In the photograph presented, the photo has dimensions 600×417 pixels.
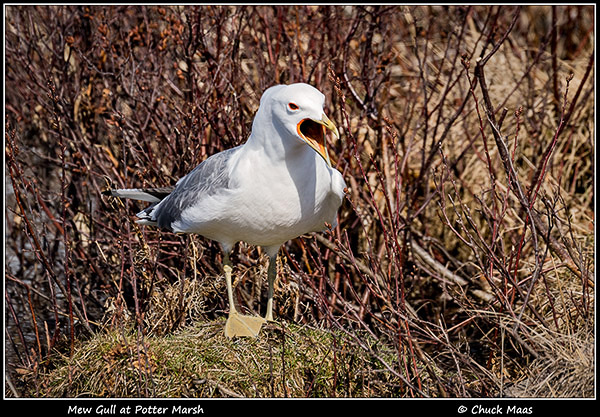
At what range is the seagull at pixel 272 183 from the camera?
10.3 feet

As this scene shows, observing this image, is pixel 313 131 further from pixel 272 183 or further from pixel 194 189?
pixel 194 189

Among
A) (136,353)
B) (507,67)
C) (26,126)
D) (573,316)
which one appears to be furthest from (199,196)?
(507,67)

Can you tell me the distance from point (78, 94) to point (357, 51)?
2.30m

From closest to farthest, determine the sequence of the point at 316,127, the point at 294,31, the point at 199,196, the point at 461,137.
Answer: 1. the point at 316,127
2. the point at 199,196
3. the point at 294,31
4. the point at 461,137

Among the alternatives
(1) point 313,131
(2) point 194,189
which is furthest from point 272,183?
(2) point 194,189

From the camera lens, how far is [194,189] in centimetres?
363

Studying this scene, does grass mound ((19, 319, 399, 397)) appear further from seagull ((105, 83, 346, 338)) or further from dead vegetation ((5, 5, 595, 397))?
seagull ((105, 83, 346, 338))

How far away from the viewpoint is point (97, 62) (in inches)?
220

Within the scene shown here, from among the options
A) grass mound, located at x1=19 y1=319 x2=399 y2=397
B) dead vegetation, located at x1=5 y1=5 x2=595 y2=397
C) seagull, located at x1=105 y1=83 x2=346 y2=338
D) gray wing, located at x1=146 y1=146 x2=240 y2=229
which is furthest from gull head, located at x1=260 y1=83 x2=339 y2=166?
grass mound, located at x1=19 y1=319 x2=399 y2=397

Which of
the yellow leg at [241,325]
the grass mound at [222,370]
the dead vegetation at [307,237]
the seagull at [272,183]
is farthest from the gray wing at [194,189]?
the grass mound at [222,370]

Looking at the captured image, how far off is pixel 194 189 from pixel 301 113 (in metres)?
0.82

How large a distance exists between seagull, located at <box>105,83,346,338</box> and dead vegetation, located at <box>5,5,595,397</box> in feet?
0.52

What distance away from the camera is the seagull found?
10.3 feet

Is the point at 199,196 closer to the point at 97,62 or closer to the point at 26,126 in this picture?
the point at 97,62
